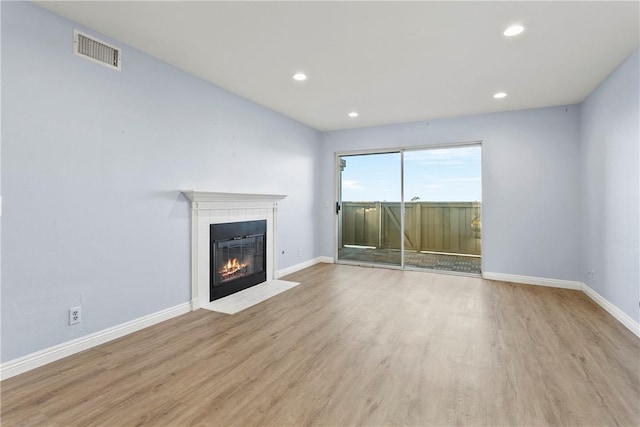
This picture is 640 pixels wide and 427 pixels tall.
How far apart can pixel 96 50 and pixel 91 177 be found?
3.50 feet

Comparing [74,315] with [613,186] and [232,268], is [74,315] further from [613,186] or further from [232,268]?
[613,186]

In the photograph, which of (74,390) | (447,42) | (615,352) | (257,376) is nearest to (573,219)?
(615,352)

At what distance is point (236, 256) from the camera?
4.03 metres

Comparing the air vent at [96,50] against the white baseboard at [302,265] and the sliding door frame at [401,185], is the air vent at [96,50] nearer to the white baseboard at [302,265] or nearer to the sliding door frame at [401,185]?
the white baseboard at [302,265]

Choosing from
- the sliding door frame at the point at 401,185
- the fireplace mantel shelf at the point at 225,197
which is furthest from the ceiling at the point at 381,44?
the fireplace mantel shelf at the point at 225,197

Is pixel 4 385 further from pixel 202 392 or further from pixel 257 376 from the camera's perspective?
pixel 257 376

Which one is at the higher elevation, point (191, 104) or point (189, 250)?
point (191, 104)

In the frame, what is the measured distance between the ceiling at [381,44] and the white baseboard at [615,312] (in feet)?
8.17

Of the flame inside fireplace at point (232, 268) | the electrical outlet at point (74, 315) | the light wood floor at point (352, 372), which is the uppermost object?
the flame inside fireplace at point (232, 268)

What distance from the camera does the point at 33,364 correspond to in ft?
6.98

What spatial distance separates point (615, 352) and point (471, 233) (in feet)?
11.4

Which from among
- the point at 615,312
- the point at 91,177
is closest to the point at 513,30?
the point at 615,312

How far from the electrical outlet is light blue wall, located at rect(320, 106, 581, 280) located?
5.14 meters

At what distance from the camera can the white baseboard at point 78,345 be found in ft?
6.71
